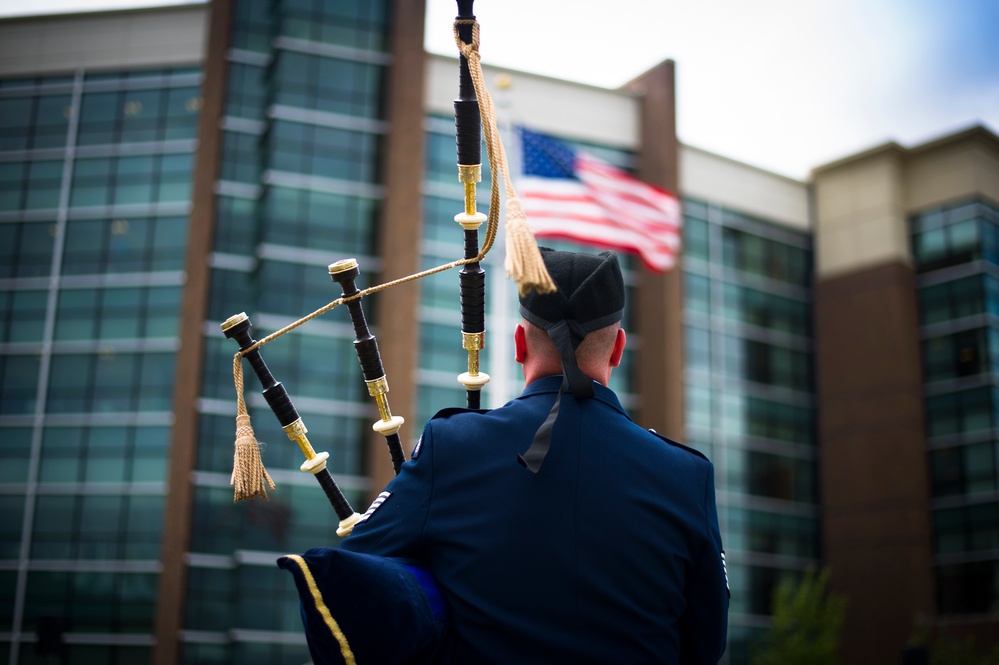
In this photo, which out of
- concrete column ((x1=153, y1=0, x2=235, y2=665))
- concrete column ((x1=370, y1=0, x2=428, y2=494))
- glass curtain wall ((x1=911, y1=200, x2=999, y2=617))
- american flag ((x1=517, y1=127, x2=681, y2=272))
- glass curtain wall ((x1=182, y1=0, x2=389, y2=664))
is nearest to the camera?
american flag ((x1=517, y1=127, x2=681, y2=272))

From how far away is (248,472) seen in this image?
3135 mm

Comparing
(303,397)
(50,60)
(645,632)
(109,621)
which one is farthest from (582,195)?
(50,60)

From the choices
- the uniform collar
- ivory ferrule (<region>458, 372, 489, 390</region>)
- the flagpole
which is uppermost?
the flagpole

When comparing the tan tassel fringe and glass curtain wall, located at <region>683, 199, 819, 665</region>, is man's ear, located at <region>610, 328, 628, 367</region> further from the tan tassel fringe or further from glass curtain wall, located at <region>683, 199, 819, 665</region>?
glass curtain wall, located at <region>683, 199, 819, 665</region>

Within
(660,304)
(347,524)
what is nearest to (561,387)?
(347,524)

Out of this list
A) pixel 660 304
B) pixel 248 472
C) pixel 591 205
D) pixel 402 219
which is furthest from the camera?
pixel 660 304

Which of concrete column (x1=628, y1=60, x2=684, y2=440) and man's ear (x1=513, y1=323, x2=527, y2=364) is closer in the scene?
man's ear (x1=513, y1=323, x2=527, y2=364)

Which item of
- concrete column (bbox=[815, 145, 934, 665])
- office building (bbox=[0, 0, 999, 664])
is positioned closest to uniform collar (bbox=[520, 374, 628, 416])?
office building (bbox=[0, 0, 999, 664])

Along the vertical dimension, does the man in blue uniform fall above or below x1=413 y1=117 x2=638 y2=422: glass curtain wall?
below

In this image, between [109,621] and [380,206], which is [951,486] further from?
[109,621]

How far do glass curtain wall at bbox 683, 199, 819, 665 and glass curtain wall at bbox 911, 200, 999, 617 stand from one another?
16.9 feet

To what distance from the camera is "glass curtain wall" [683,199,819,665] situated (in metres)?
44.6

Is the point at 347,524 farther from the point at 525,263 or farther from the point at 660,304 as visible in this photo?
the point at 660,304

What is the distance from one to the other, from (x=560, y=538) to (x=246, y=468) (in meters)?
1.04
